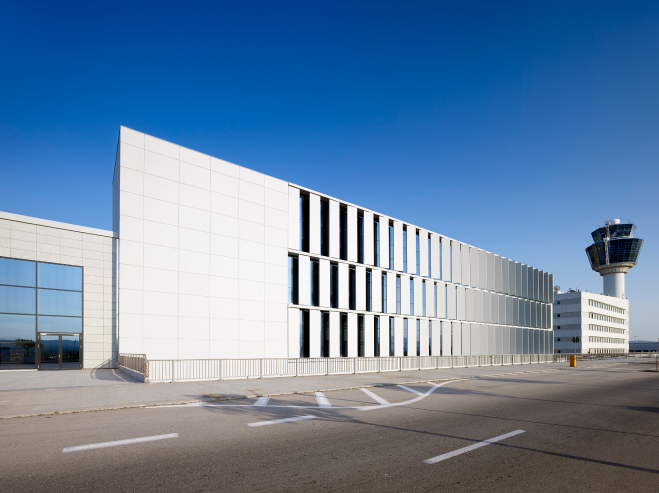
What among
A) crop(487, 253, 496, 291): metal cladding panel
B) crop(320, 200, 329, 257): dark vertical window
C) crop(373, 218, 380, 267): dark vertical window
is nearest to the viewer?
crop(320, 200, 329, 257): dark vertical window

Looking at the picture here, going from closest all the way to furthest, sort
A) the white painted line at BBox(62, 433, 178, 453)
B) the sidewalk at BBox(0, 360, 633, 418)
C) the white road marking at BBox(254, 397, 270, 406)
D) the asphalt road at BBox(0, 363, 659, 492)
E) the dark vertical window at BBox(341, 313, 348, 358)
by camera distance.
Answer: the asphalt road at BBox(0, 363, 659, 492) → the white painted line at BBox(62, 433, 178, 453) → the sidewalk at BBox(0, 360, 633, 418) → the white road marking at BBox(254, 397, 270, 406) → the dark vertical window at BBox(341, 313, 348, 358)

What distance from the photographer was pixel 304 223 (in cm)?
3650

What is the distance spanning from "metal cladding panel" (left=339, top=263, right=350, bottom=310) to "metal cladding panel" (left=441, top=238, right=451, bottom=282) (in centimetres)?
1580

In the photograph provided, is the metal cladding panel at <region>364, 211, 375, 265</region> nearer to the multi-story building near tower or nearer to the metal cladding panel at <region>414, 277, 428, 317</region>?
the metal cladding panel at <region>414, 277, 428, 317</region>

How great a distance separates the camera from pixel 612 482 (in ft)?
20.4

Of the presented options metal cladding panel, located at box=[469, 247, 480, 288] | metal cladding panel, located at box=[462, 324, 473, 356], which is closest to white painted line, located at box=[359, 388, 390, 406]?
metal cladding panel, located at box=[462, 324, 473, 356]

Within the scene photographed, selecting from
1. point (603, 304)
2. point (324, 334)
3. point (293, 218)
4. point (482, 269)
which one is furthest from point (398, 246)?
point (603, 304)

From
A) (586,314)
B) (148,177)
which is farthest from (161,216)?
(586,314)

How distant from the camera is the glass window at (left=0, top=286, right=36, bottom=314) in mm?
24828

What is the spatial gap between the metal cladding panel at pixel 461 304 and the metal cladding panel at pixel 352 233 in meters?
17.9

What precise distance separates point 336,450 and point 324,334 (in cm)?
2889

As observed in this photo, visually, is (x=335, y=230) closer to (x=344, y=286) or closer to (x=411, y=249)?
(x=344, y=286)

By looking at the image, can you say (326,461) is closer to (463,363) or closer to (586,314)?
(463,363)

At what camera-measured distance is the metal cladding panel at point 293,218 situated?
35.4 m
